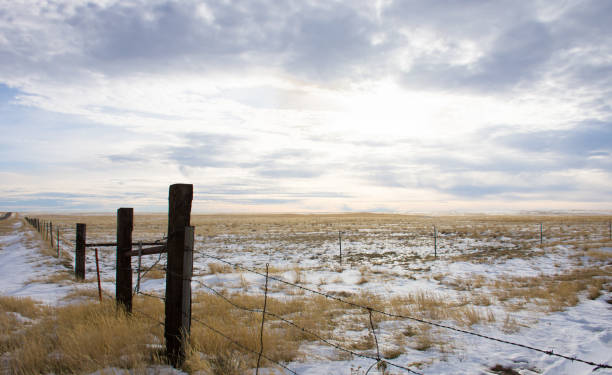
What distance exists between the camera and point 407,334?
6113 millimetres

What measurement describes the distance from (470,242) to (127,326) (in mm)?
21894

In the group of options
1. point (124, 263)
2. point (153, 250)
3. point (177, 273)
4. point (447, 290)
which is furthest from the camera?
point (447, 290)

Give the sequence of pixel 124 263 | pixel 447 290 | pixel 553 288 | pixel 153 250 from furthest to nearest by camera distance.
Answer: pixel 447 290, pixel 553 288, pixel 124 263, pixel 153 250

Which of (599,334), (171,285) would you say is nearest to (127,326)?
(171,285)

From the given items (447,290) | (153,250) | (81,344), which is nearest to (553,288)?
(447,290)

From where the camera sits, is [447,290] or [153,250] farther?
[447,290]

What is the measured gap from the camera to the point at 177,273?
427 cm

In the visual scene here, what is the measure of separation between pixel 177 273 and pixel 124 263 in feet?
7.57

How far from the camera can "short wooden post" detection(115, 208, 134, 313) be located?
601cm

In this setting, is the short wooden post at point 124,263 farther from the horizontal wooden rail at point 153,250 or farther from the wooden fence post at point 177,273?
the wooden fence post at point 177,273

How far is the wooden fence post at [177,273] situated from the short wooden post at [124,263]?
210cm

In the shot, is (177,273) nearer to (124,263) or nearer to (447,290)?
(124,263)

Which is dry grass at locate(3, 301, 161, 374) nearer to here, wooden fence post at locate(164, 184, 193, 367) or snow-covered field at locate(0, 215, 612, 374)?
wooden fence post at locate(164, 184, 193, 367)

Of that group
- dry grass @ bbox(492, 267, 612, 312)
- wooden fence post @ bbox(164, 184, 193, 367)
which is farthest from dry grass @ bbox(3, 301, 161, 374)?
dry grass @ bbox(492, 267, 612, 312)
